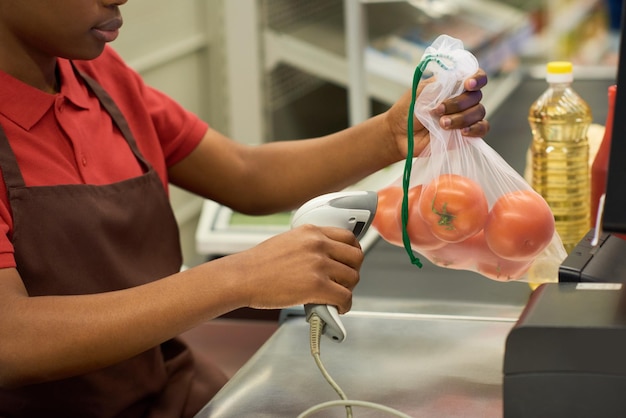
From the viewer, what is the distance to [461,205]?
1185 mm

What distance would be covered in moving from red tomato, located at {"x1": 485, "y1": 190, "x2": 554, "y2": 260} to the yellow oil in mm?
248

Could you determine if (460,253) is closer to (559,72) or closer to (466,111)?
(466,111)

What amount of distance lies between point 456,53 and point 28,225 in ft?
2.04

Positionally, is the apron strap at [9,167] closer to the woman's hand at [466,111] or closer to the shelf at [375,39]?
the woman's hand at [466,111]

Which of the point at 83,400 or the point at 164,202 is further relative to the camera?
the point at 164,202

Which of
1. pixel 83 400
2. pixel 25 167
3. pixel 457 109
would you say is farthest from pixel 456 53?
pixel 83 400

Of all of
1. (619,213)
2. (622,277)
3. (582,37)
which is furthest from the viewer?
(582,37)

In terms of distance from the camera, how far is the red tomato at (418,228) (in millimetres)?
1221

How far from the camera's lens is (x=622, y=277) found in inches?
40.8

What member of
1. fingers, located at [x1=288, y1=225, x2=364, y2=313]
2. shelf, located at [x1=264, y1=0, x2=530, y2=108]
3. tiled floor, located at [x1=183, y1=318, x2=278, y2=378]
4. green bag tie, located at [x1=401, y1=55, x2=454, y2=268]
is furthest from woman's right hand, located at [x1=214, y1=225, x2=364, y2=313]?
shelf, located at [x1=264, y1=0, x2=530, y2=108]

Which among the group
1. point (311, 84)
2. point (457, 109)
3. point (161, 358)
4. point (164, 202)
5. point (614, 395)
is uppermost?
A: point (457, 109)

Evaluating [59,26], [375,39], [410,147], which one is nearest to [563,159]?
[410,147]

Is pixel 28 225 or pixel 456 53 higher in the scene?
pixel 456 53

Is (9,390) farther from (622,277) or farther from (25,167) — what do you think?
(622,277)
